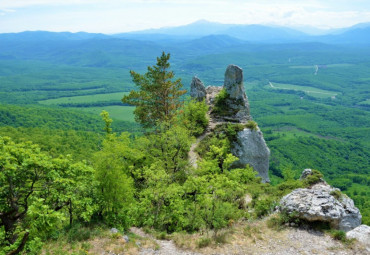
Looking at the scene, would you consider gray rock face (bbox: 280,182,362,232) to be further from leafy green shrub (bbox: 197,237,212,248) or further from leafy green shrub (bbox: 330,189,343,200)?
leafy green shrub (bbox: 197,237,212,248)

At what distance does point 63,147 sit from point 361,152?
419 ft

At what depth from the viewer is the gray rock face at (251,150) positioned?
128 feet

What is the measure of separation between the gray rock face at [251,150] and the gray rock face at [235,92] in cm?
534

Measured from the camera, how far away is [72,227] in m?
19.8

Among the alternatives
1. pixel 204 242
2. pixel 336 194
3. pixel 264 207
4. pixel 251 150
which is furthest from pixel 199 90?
pixel 204 242

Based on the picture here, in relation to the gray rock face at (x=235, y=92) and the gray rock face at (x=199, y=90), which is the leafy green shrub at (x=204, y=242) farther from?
the gray rock face at (x=199, y=90)

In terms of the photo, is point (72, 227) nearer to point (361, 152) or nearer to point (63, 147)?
point (63, 147)

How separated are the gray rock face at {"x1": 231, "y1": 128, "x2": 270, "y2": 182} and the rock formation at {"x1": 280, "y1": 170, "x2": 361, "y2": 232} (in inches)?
572

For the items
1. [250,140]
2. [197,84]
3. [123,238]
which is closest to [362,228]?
[123,238]

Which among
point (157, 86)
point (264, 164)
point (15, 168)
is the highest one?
point (157, 86)

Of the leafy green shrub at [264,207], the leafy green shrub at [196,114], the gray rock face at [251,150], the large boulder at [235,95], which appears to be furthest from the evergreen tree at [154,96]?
the leafy green shrub at [264,207]

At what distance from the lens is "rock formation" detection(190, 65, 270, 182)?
1545 inches

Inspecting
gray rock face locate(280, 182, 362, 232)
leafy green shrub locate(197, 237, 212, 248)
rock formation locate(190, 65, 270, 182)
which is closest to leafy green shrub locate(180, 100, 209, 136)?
rock formation locate(190, 65, 270, 182)

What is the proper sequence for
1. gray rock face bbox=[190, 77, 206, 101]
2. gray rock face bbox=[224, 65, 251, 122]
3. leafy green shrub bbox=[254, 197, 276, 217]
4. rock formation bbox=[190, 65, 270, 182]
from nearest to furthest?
1. leafy green shrub bbox=[254, 197, 276, 217]
2. rock formation bbox=[190, 65, 270, 182]
3. gray rock face bbox=[224, 65, 251, 122]
4. gray rock face bbox=[190, 77, 206, 101]
